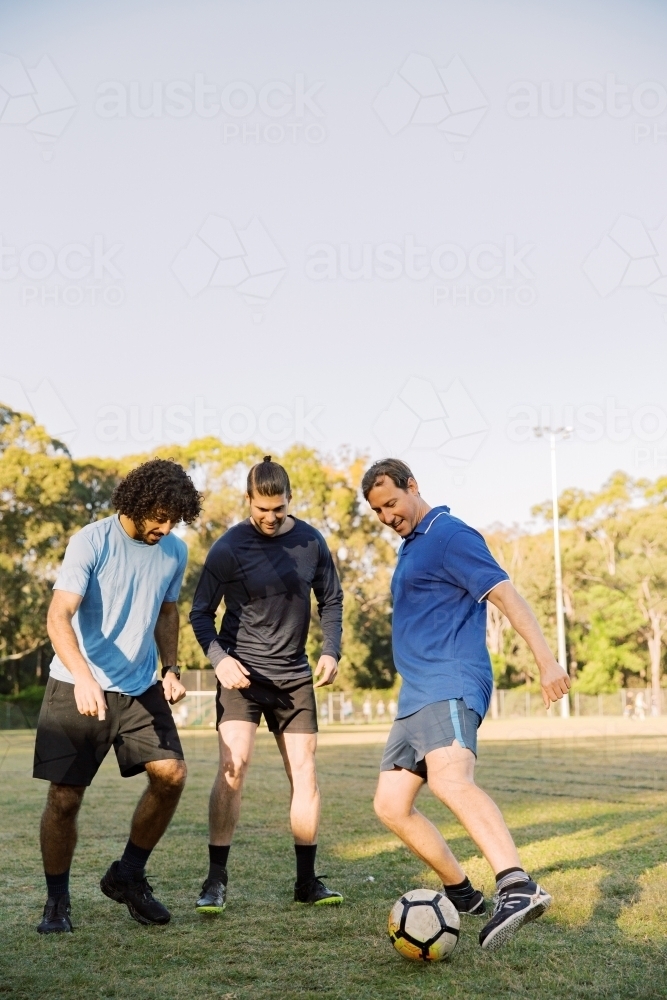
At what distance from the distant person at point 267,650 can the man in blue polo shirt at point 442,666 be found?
891 mm

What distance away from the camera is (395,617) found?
4355 millimetres

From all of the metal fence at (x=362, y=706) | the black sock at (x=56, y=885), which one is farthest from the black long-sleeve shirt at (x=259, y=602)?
the metal fence at (x=362, y=706)

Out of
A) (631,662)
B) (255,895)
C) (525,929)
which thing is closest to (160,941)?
(255,895)

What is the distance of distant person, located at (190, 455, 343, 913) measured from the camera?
5156mm

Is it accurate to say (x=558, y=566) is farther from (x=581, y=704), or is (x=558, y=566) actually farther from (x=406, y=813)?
(x=406, y=813)

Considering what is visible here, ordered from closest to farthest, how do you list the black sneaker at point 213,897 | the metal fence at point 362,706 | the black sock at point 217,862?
the black sneaker at point 213,897 < the black sock at point 217,862 < the metal fence at point 362,706

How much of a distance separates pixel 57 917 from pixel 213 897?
732mm

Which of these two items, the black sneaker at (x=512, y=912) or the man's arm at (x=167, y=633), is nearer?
the black sneaker at (x=512, y=912)

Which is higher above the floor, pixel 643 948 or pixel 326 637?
pixel 326 637

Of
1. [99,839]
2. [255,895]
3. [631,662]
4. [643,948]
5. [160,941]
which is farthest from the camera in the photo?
[631,662]

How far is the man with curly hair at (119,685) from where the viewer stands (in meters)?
4.63

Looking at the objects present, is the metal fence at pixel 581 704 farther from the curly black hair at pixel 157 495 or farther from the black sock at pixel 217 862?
the curly black hair at pixel 157 495

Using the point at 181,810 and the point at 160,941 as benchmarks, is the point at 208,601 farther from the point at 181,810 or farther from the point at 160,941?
the point at 181,810

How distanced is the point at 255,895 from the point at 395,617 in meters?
1.96
